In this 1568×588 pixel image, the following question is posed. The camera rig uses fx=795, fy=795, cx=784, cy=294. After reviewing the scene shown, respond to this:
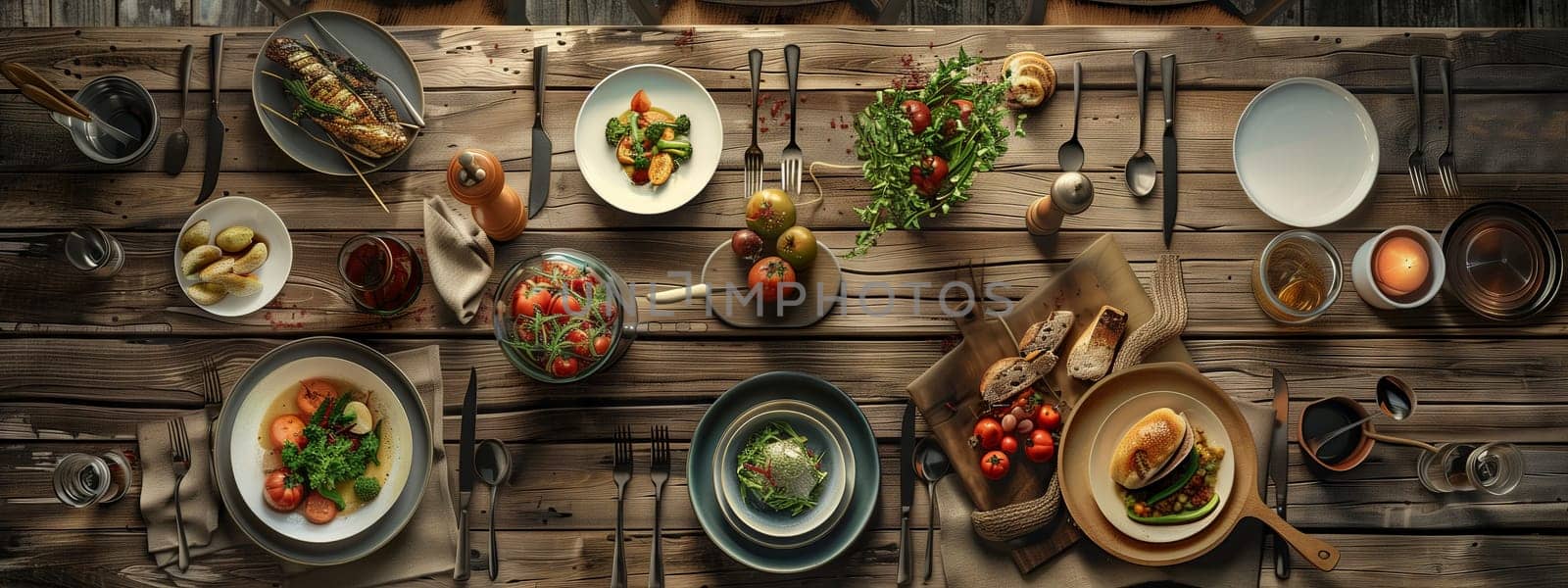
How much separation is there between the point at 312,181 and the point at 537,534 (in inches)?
42.3

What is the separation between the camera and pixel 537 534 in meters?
1.99

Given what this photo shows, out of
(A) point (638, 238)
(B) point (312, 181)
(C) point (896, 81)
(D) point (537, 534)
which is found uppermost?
(C) point (896, 81)

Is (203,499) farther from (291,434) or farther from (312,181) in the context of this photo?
(312,181)

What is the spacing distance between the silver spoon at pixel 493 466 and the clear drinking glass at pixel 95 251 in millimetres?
1032

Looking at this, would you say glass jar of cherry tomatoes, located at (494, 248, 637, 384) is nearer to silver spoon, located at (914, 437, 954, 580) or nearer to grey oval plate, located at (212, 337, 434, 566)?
grey oval plate, located at (212, 337, 434, 566)

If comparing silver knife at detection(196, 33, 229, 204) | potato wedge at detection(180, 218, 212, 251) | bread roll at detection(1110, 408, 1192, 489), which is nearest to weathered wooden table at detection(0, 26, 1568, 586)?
silver knife at detection(196, 33, 229, 204)

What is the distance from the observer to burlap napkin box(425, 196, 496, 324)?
1.97m

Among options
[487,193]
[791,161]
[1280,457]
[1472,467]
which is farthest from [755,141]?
[1472,467]

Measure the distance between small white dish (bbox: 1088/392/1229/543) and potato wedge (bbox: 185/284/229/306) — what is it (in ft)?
7.12

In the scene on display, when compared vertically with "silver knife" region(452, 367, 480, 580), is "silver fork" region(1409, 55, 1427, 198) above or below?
above

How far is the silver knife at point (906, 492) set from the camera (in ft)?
6.38

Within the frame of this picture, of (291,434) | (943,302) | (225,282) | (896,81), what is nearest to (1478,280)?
(943,302)

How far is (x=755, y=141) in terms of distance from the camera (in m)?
2.04

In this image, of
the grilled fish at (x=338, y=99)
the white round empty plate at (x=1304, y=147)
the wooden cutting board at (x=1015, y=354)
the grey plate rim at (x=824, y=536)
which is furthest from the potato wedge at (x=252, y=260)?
the white round empty plate at (x=1304, y=147)
